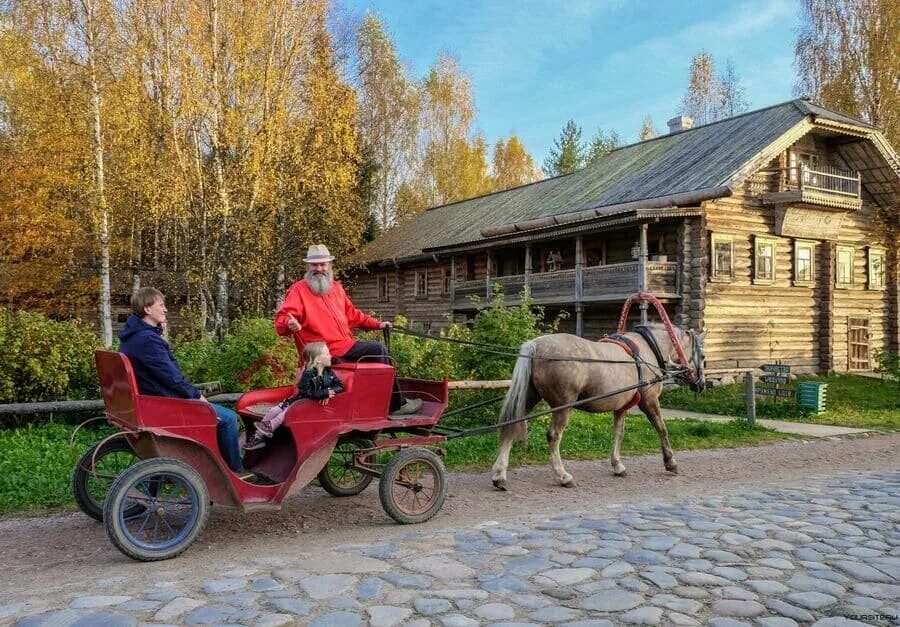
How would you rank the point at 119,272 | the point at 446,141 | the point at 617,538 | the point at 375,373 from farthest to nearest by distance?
1. the point at 446,141
2. the point at 119,272
3. the point at 375,373
4. the point at 617,538

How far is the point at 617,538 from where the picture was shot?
511 cm

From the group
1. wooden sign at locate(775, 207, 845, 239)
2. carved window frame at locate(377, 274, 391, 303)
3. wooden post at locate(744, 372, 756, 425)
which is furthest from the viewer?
carved window frame at locate(377, 274, 391, 303)

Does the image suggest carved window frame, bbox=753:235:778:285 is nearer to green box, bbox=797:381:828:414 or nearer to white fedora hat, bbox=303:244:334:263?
green box, bbox=797:381:828:414

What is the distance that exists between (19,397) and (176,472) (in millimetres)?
6402

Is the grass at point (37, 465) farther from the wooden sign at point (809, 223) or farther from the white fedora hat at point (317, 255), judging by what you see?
the wooden sign at point (809, 223)

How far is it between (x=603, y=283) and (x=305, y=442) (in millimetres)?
16135

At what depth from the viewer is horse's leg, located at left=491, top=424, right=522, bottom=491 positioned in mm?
7195

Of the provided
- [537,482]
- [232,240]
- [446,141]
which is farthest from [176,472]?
[446,141]

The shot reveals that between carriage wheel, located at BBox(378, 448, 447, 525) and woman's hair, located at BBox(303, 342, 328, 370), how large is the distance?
1045 millimetres

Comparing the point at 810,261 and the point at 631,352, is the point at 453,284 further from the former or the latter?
the point at 631,352

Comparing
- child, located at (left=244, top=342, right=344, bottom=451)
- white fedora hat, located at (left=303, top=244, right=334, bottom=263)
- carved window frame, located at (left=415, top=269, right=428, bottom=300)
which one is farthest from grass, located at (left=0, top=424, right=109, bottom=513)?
carved window frame, located at (left=415, top=269, right=428, bottom=300)

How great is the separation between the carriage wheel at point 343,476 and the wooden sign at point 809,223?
18.7 metres

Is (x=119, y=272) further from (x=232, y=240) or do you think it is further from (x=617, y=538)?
(x=617, y=538)

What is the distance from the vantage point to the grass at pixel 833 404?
46.0 ft
